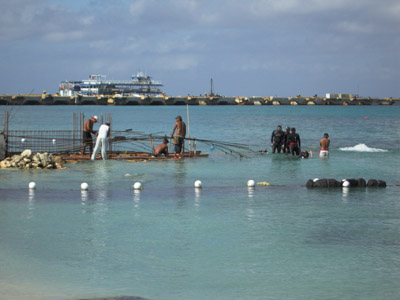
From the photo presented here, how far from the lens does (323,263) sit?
1205cm

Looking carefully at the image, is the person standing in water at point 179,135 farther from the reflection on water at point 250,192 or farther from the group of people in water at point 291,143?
the reflection on water at point 250,192

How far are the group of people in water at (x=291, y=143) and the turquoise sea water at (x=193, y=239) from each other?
900 cm

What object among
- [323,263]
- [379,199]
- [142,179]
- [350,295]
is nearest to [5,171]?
[142,179]

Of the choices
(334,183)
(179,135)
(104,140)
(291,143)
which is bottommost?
(334,183)

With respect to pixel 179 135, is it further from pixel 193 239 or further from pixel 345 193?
pixel 193 239

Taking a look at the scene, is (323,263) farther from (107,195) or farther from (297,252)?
(107,195)

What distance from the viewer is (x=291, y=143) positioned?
32.6 meters

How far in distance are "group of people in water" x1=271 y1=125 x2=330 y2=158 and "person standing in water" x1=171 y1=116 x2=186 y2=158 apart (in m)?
5.67

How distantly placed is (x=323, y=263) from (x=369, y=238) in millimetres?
2515

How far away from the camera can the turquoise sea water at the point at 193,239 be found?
1066 centimetres

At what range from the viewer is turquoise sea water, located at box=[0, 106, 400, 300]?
10656 mm

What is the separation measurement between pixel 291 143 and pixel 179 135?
6726mm

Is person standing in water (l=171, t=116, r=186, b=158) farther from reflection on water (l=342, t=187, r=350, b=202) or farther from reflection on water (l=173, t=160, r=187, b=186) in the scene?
reflection on water (l=342, t=187, r=350, b=202)

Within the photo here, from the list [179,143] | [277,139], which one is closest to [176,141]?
[179,143]
